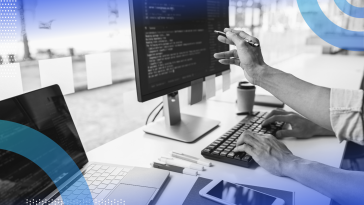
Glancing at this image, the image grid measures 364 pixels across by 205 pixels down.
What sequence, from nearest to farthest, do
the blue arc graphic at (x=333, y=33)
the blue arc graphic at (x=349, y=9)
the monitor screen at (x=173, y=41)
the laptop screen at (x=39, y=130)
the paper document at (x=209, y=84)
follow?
the laptop screen at (x=39, y=130)
the monitor screen at (x=173, y=41)
the paper document at (x=209, y=84)
the blue arc graphic at (x=349, y=9)
the blue arc graphic at (x=333, y=33)

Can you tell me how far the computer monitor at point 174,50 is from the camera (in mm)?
800

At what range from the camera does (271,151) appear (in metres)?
0.75

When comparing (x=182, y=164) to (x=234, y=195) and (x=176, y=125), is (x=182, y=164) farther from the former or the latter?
(x=176, y=125)

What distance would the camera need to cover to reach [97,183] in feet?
2.10

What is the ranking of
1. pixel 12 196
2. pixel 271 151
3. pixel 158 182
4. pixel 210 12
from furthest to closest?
pixel 210 12 < pixel 271 151 < pixel 158 182 < pixel 12 196

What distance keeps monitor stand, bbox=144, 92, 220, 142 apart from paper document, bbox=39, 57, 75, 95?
30 cm

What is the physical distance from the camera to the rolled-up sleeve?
672 millimetres

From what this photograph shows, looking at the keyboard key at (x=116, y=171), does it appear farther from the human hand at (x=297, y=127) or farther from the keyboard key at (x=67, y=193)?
the human hand at (x=297, y=127)

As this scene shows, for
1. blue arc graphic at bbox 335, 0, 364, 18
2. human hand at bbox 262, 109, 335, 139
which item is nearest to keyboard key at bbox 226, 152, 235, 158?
human hand at bbox 262, 109, 335, 139

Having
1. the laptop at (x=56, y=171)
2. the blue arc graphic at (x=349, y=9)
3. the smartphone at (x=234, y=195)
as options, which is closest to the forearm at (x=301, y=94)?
the smartphone at (x=234, y=195)

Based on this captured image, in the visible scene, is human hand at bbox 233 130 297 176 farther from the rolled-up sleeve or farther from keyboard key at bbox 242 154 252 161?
the rolled-up sleeve

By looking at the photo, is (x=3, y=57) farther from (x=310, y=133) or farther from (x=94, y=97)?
(x=310, y=133)

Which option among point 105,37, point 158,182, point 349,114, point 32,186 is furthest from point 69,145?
point 349,114

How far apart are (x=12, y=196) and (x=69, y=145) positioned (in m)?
0.17
